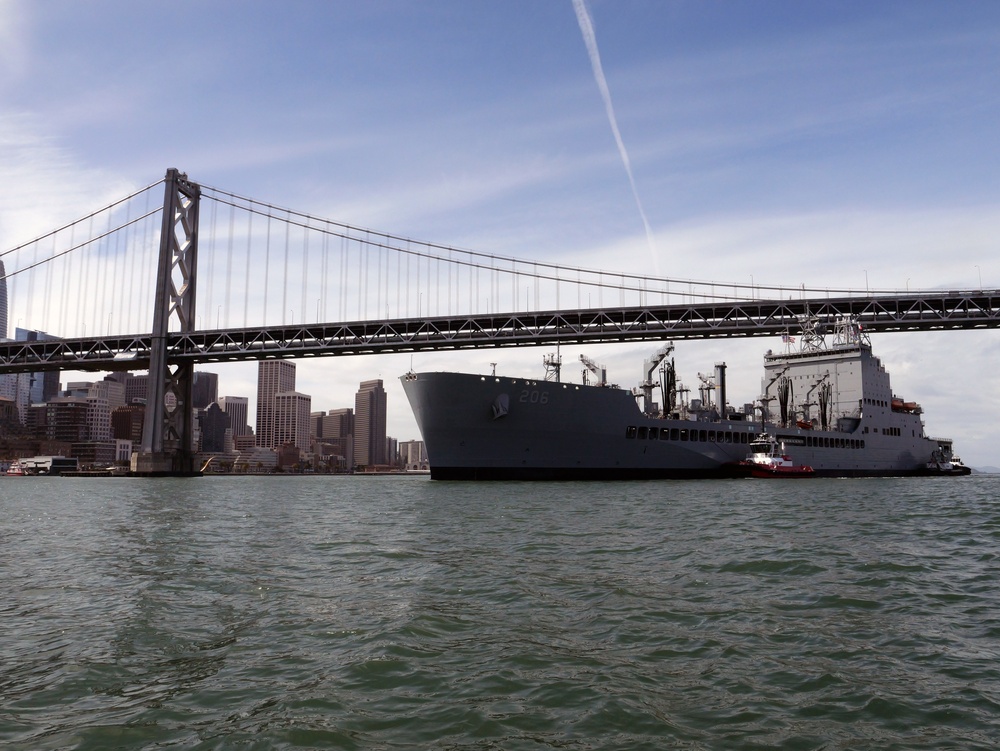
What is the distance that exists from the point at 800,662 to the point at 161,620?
5.45 meters

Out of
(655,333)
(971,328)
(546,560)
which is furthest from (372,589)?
(971,328)

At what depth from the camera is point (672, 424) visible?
39656 millimetres

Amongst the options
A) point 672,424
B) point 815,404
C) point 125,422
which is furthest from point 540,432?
point 125,422

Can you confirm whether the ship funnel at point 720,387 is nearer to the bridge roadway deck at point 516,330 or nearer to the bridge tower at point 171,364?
the bridge roadway deck at point 516,330

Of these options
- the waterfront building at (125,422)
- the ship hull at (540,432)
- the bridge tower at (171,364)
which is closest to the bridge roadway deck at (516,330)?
the bridge tower at (171,364)

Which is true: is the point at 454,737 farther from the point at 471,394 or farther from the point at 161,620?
the point at 471,394

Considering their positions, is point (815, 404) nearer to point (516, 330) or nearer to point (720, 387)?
point (720, 387)

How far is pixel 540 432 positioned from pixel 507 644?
1135 inches

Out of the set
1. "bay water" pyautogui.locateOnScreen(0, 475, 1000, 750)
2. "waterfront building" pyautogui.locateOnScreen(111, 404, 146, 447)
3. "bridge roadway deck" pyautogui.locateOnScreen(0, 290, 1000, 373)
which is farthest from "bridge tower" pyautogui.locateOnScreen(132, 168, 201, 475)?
"waterfront building" pyautogui.locateOnScreen(111, 404, 146, 447)

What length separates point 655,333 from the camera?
5478cm

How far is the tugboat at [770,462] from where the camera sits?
40781mm

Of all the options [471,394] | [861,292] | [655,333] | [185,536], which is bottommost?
[185,536]

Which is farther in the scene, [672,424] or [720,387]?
[720,387]

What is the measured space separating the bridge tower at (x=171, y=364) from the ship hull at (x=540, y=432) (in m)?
27.4
